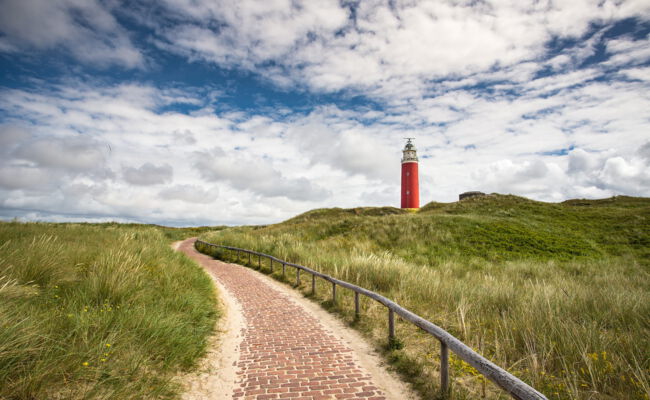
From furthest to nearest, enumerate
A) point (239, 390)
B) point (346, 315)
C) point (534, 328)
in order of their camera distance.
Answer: point (346, 315), point (534, 328), point (239, 390)

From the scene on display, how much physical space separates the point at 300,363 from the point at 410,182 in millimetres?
51907

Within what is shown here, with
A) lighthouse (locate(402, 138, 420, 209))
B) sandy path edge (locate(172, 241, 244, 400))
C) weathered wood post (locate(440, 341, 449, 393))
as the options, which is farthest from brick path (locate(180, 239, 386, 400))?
lighthouse (locate(402, 138, 420, 209))

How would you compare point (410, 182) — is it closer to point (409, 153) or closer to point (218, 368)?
point (409, 153)

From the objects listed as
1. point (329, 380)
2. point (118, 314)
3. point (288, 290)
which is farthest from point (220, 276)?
point (329, 380)

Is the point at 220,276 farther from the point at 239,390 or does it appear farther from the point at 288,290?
the point at 239,390

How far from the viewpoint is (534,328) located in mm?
5602

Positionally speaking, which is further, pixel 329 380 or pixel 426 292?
pixel 426 292

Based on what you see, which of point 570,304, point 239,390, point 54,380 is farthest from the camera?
point 570,304

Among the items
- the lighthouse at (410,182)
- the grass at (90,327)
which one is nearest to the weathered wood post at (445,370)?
the grass at (90,327)

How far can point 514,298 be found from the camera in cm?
773

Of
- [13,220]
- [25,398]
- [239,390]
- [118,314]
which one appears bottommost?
[239,390]

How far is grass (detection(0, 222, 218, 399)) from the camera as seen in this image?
11.1 ft

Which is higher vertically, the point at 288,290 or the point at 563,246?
the point at 563,246

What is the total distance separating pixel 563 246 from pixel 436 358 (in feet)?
75.8
